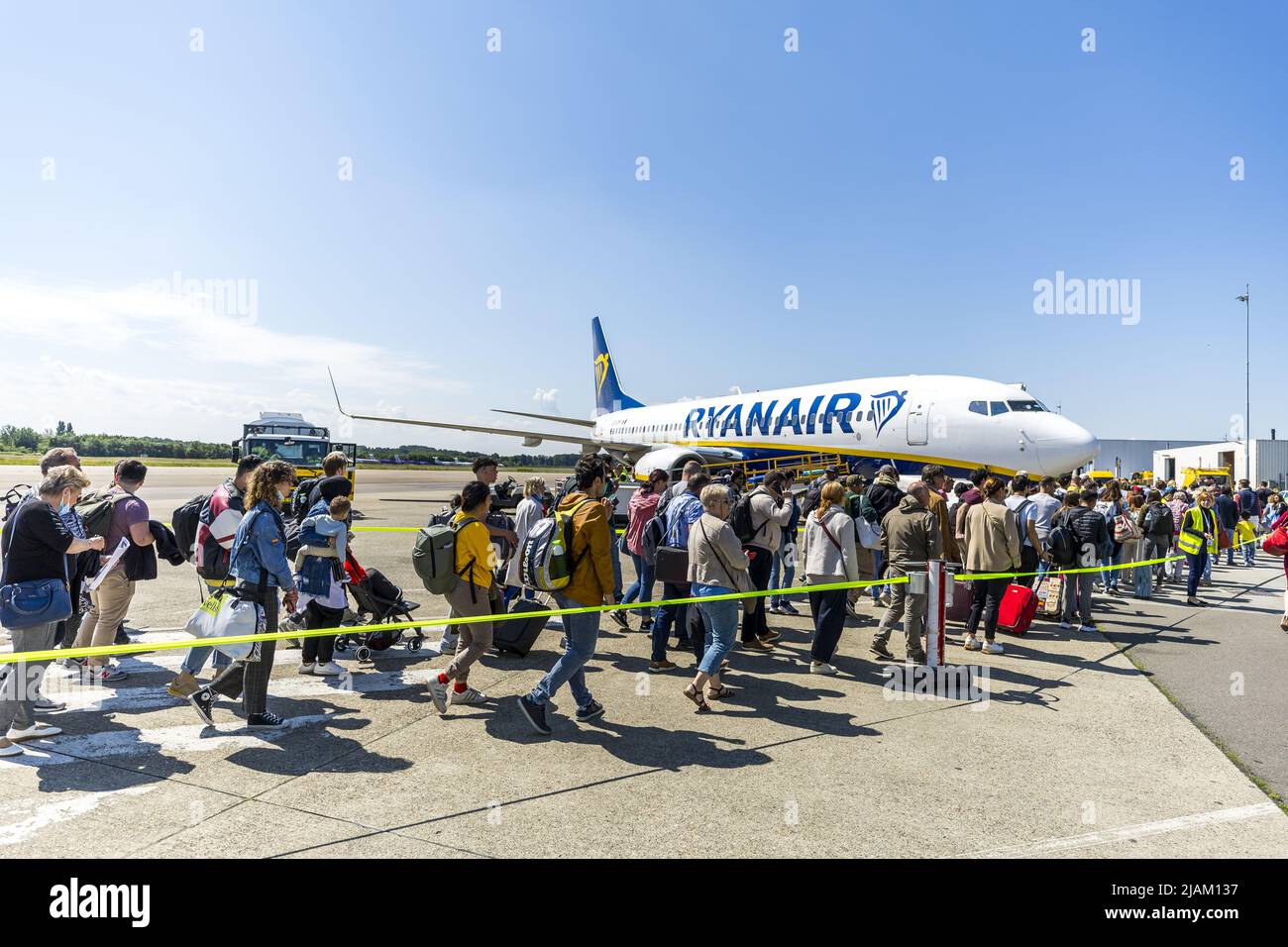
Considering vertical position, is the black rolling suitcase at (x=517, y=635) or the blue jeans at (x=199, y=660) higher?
the blue jeans at (x=199, y=660)

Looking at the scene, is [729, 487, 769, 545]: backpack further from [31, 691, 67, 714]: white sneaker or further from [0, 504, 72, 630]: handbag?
[31, 691, 67, 714]: white sneaker

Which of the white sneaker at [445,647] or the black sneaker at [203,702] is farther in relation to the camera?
the white sneaker at [445,647]

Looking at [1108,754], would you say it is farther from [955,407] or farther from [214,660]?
[955,407]

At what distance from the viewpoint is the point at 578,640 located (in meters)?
5.20

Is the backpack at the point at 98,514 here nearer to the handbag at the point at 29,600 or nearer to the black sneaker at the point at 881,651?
the handbag at the point at 29,600

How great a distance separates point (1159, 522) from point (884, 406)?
24.3 feet

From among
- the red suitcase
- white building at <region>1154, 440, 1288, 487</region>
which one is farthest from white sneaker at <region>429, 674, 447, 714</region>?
white building at <region>1154, 440, 1288, 487</region>

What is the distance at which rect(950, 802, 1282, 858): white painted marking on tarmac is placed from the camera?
356 centimetres

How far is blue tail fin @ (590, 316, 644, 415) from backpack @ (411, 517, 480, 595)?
107 feet

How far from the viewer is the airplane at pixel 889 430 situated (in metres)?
15.4

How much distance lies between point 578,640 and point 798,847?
2.18 m

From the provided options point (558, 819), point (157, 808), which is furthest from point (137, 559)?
point (558, 819)

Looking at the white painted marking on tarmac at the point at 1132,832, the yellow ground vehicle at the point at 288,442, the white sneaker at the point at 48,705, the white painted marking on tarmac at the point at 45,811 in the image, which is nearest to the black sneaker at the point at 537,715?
the white painted marking on tarmac at the point at 45,811

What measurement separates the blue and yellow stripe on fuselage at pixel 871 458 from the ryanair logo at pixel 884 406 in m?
0.75
